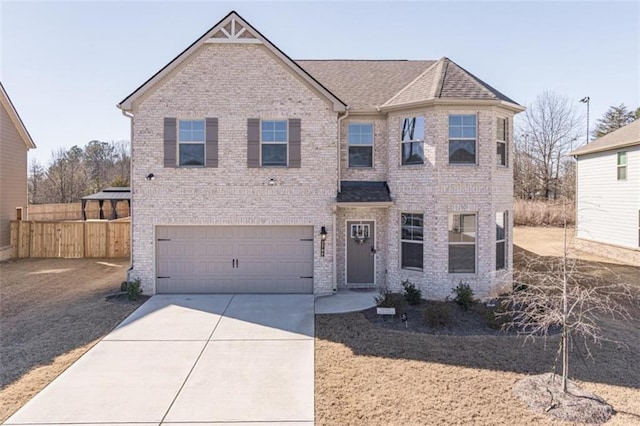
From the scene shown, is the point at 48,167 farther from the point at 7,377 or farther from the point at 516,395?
the point at 516,395

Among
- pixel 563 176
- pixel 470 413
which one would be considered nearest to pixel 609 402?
pixel 470 413

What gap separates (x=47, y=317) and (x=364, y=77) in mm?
12338

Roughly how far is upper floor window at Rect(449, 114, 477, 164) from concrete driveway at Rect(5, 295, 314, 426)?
6.22 metres

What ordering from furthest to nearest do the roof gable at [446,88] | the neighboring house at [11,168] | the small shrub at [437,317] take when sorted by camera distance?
the neighboring house at [11,168]
the roof gable at [446,88]
the small shrub at [437,317]

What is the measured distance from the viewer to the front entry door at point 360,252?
39.6ft

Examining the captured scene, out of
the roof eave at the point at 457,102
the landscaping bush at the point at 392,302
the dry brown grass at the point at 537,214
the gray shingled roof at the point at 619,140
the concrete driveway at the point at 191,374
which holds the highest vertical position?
the gray shingled roof at the point at 619,140

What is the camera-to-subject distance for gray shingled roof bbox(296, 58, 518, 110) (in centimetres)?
1095

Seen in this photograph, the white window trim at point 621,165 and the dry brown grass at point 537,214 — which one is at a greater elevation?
the white window trim at point 621,165

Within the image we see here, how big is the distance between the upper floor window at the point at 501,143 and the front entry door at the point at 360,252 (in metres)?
4.37

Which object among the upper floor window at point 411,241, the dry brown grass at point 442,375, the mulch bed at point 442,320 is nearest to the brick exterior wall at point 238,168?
the upper floor window at point 411,241

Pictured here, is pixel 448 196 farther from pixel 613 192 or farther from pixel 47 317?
pixel 613 192

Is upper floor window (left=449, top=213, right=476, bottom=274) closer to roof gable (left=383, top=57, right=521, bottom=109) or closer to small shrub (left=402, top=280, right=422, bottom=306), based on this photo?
small shrub (left=402, top=280, right=422, bottom=306)

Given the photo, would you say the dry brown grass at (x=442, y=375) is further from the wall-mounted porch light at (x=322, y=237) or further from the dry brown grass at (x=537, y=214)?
the dry brown grass at (x=537, y=214)

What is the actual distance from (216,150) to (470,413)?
940cm
